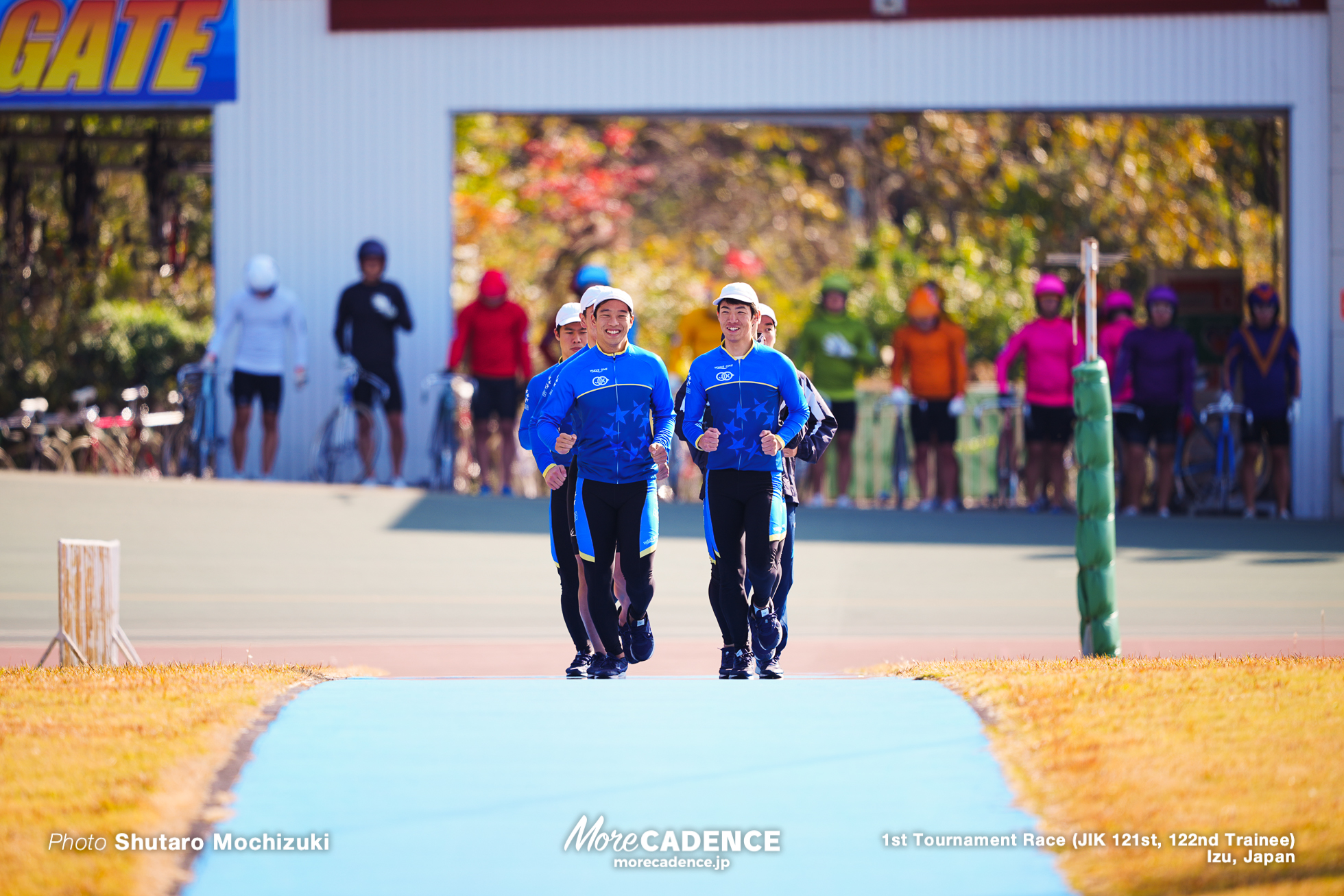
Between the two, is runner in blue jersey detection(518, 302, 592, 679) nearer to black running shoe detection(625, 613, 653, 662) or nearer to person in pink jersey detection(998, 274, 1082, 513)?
black running shoe detection(625, 613, 653, 662)

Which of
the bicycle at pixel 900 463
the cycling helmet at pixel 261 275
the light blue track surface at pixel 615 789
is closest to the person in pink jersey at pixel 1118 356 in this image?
the bicycle at pixel 900 463

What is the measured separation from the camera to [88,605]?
32.3ft

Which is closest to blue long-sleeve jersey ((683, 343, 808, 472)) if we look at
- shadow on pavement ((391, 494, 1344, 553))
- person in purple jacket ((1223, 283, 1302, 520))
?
shadow on pavement ((391, 494, 1344, 553))

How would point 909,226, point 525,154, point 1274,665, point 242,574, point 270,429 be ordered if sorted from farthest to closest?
point 525,154 → point 909,226 → point 270,429 → point 242,574 → point 1274,665

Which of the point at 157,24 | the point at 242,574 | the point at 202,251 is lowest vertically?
the point at 242,574

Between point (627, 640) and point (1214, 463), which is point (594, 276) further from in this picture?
point (1214, 463)

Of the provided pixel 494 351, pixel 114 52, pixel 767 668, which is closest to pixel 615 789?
pixel 767 668

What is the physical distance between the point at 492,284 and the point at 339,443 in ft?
8.18

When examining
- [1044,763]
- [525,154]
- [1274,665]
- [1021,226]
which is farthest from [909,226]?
[1044,763]

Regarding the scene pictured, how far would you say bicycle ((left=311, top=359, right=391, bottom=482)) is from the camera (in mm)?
17906

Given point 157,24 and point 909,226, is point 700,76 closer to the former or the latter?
point 157,24

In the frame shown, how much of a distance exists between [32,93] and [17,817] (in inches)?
600

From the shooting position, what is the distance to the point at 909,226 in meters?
27.5

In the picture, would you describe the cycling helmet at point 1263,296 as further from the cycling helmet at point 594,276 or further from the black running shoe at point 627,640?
the black running shoe at point 627,640
